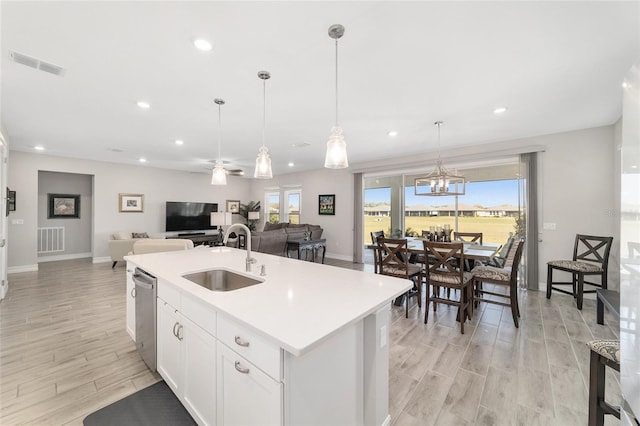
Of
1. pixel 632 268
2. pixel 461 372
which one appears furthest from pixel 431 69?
pixel 461 372

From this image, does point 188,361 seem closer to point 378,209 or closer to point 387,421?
point 387,421

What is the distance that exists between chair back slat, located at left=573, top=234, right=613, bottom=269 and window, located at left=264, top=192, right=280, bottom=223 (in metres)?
7.47

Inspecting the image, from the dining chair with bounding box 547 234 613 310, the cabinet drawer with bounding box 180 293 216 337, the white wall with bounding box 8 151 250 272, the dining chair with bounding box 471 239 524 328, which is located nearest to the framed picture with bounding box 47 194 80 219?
the white wall with bounding box 8 151 250 272

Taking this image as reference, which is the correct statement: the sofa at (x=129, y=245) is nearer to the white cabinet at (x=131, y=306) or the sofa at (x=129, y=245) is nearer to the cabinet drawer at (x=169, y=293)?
the white cabinet at (x=131, y=306)

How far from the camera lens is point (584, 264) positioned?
360 cm

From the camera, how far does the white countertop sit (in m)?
1.05

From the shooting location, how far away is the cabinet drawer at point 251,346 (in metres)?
1.02

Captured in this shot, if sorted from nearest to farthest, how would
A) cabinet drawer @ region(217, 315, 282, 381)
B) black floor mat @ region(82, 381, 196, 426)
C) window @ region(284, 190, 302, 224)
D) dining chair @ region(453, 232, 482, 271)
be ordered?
cabinet drawer @ region(217, 315, 282, 381)
black floor mat @ region(82, 381, 196, 426)
dining chair @ region(453, 232, 482, 271)
window @ region(284, 190, 302, 224)

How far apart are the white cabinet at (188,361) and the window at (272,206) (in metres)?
7.21

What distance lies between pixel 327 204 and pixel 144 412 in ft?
20.0

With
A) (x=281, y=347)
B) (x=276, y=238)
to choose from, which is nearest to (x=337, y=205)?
(x=276, y=238)

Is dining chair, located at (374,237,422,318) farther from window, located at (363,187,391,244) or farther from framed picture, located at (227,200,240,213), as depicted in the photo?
framed picture, located at (227,200,240,213)

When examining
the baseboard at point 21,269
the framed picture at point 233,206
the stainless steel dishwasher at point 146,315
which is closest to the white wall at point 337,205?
the framed picture at point 233,206

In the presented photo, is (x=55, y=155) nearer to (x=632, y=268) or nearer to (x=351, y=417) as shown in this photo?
(x=351, y=417)
